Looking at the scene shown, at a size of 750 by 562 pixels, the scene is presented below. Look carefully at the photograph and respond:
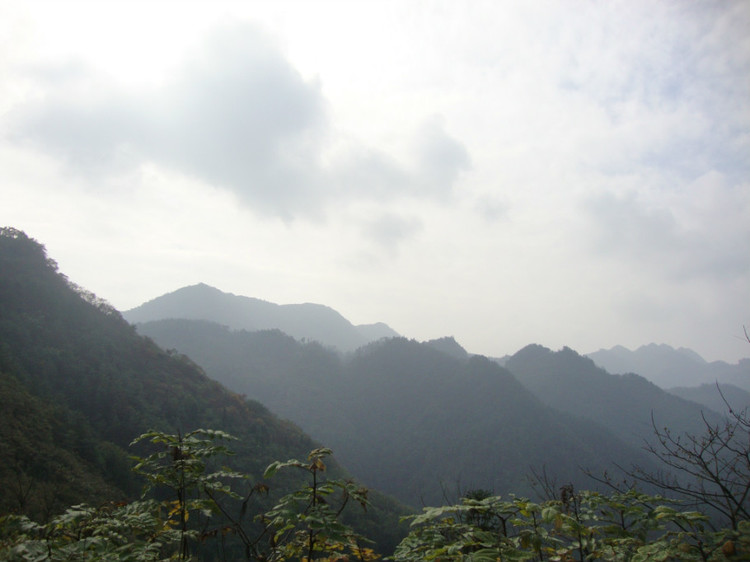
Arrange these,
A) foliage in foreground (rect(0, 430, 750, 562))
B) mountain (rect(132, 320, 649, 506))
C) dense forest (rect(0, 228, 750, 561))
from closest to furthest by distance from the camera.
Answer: foliage in foreground (rect(0, 430, 750, 562)) < dense forest (rect(0, 228, 750, 561)) < mountain (rect(132, 320, 649, 506))

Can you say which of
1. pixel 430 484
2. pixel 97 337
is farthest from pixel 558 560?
pixel 430 484

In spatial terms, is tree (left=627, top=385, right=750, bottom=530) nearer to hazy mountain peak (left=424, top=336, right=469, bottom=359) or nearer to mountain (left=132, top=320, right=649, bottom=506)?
mountain (left=132, top=320, right=649, bottom=506)

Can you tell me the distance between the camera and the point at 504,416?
11200 cm

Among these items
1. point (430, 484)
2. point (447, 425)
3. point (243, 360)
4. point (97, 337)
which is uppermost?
point (97, 337)

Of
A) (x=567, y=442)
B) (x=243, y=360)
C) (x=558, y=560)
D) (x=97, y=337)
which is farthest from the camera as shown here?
(x=243, y=360)

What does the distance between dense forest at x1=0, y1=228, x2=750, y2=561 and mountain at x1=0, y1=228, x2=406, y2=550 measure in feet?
0.57

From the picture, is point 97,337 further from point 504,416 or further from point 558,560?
point 504,416

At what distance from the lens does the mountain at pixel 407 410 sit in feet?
309

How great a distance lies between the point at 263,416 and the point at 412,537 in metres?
48.9

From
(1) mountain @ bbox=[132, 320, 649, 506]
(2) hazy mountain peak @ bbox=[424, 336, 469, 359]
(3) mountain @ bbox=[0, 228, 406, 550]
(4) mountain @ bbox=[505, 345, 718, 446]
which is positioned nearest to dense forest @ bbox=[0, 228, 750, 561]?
(3) mountain @ bbox=[0, 228, 406, 550]

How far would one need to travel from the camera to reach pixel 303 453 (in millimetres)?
43344

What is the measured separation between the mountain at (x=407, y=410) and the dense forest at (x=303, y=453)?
0.65 m

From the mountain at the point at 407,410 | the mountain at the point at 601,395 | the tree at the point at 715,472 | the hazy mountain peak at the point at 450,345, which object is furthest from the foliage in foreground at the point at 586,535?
the hazy mountain peak at the point at 450,345

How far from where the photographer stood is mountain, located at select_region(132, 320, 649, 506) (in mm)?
94312
